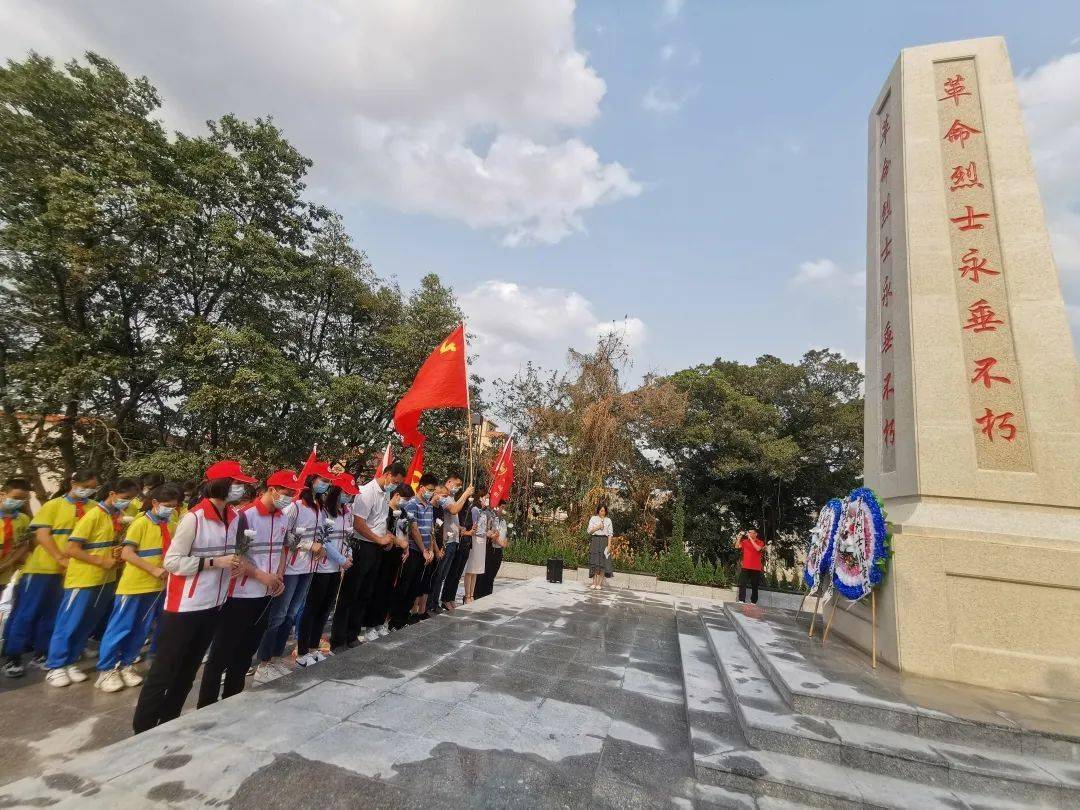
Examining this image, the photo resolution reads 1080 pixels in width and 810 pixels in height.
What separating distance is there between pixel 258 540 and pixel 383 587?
188cm

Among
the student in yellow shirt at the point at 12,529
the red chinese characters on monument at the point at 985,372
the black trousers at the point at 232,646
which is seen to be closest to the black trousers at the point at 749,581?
the red chinese characters on monument at the point at 985,372

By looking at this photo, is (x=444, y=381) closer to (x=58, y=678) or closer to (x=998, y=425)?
(x=58, y=678)

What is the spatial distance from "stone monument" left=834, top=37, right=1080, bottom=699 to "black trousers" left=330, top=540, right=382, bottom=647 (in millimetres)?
4627

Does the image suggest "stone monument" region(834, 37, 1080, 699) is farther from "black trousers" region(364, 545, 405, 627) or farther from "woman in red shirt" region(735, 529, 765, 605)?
"woman in red shirt" region(735, 529, 765, 605)

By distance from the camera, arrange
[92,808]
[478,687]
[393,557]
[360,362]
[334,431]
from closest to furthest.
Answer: [92,808]
[478,687]
[393,557]
[334,431]
[360,362]

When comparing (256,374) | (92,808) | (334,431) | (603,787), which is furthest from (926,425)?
(334,431)

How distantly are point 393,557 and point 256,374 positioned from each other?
31.0 ft

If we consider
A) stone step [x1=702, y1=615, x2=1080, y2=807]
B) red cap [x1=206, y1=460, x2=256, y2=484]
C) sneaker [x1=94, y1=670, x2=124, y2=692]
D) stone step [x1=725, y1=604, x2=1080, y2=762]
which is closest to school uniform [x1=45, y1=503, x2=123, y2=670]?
sneaker [x1=94, y1=670, x2=124, y2=692]

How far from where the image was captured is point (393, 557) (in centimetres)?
520

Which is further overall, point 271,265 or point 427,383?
point 271,265

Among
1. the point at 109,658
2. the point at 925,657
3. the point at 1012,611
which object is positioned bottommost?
the point at 109,658

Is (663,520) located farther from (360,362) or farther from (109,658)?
(109,658)

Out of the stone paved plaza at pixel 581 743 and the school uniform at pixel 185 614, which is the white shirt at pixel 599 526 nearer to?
the stone paved plaza at pixel 581 743

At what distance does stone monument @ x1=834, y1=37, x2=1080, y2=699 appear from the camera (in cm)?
409
